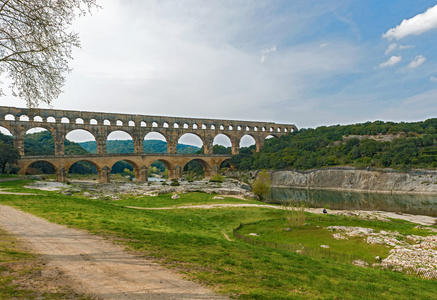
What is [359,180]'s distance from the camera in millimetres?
55719

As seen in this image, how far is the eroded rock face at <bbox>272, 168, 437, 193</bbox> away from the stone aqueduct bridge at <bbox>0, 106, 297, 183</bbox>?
19.3 m

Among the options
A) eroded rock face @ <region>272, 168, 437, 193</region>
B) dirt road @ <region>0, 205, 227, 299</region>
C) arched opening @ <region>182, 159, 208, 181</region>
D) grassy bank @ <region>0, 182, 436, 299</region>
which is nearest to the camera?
dirt road @ <region>0, 205, 227, 299</region>

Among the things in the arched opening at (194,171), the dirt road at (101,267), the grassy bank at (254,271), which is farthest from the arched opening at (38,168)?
the dirt road at (101,267)

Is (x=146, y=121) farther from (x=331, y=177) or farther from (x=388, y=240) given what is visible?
(x=388, y=240)

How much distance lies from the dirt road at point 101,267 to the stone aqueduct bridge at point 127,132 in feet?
125

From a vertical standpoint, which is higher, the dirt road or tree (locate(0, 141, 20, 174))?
tree (locate(0, 141, 20, 174))

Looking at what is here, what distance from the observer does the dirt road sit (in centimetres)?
604

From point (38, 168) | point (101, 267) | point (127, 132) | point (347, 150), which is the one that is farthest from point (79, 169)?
point (101, 267)

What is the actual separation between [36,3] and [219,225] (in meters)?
17.2

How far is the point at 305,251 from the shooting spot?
1404cm

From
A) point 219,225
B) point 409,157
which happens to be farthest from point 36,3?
point 409,157

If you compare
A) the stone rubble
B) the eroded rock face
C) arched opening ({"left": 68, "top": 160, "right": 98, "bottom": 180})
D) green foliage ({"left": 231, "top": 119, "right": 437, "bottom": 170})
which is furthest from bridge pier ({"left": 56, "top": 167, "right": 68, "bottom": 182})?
the stone rubble

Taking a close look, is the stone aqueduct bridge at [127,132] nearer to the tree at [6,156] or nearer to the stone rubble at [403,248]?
the tree at [6,156]

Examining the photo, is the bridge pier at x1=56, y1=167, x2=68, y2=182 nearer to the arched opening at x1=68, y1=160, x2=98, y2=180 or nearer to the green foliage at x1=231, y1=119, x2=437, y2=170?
the arched opening at x1=68, y1=160, x2=98, y2=180
